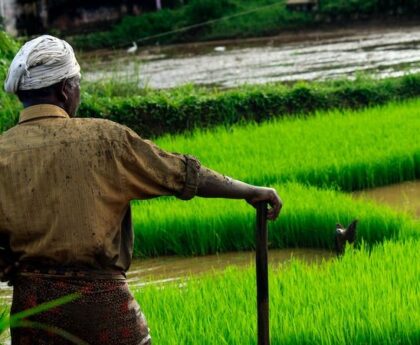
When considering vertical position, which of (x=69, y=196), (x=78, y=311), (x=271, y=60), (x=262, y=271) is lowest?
(x=271, y=60)

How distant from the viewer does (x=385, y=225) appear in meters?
5.97

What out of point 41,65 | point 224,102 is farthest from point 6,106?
point 41,65

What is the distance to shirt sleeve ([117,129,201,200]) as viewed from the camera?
279 centimetres

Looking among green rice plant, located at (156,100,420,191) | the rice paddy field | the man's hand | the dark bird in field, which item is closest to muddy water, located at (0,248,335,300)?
the rice paddy field

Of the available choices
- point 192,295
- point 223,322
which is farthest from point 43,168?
point 192,295

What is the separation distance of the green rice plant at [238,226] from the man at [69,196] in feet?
11.3

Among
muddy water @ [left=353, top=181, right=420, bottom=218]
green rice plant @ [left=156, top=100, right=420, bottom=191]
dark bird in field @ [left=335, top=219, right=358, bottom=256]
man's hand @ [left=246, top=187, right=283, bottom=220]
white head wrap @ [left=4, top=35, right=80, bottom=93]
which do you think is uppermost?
white head wrap @ [left=4, top=35, right=80, bottom=93]

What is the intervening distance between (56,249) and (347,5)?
20.4 meters

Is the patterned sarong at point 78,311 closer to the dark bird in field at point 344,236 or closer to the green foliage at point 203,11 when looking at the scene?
the dark bird in field at point 344,236

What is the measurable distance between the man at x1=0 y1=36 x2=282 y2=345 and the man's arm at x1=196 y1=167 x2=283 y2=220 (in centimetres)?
3

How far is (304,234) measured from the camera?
630 centimetres

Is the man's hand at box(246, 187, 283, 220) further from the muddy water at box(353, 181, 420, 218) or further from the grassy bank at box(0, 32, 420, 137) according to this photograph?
the grassy bank at box(0, 32, 420, 137)

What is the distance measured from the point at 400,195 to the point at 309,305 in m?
3.30

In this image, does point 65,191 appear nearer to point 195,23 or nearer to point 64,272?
point 64,272
